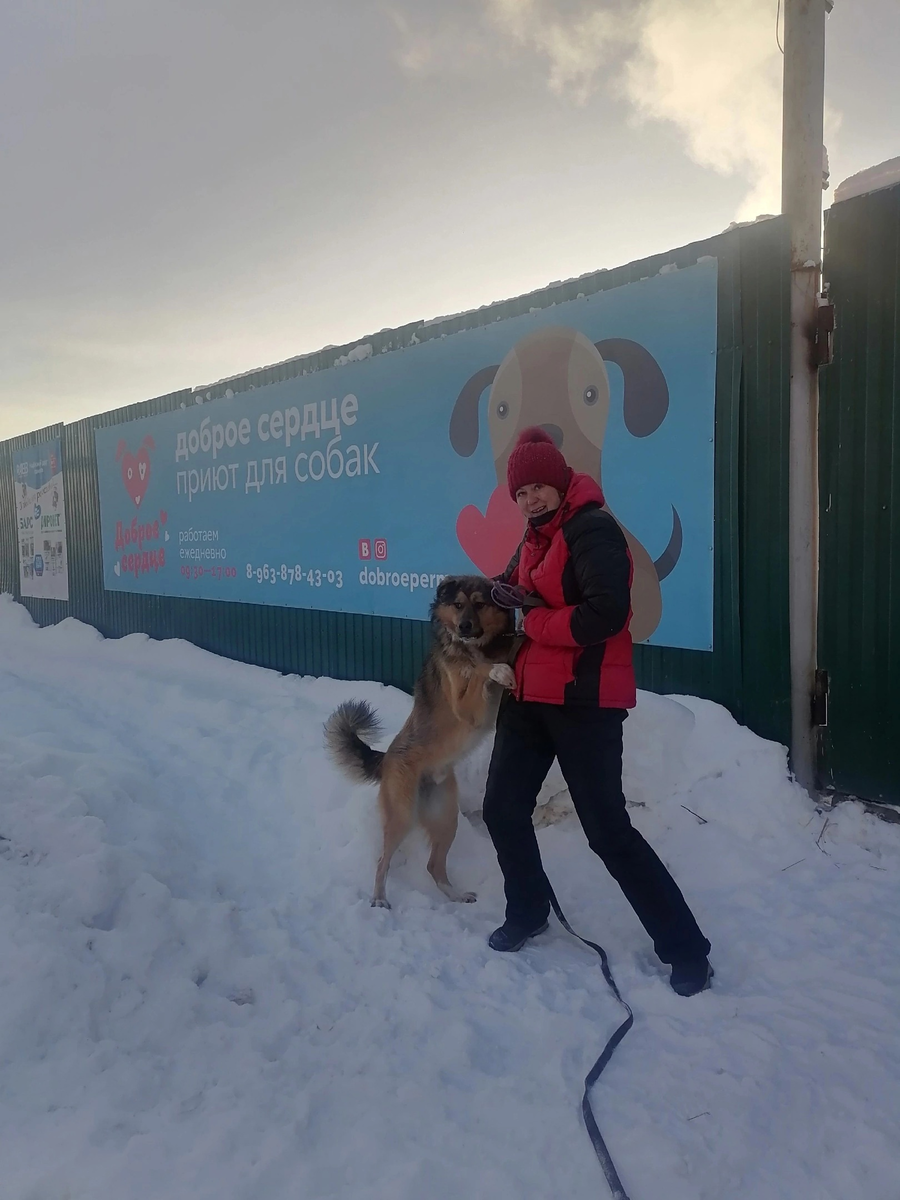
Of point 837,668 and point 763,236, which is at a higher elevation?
point 763,236

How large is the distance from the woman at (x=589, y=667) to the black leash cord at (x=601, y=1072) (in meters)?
0.21

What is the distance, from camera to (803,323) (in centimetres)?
393

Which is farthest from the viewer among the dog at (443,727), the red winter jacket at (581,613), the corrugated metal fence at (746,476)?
the corrugated metal fence at (746,476)

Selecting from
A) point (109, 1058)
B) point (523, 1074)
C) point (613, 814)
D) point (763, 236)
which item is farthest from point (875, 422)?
point (109, 1058)

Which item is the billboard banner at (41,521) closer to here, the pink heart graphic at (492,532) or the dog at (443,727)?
the pink heart graphic at (492,532)

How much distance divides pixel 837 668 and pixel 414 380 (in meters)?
3.79

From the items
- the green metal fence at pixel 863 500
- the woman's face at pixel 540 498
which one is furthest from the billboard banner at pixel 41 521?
the green metal fence at pixel 863 500

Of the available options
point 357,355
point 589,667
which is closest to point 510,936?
point 589,667

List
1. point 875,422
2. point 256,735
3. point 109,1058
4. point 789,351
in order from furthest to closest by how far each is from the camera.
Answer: point 256,735 → point 789,351 → point 875,422 → point 109,1058

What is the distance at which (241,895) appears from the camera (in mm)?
3387

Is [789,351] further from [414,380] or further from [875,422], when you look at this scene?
[414,380]

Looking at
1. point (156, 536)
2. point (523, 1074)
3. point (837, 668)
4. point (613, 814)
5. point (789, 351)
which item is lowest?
point (523, 1074)

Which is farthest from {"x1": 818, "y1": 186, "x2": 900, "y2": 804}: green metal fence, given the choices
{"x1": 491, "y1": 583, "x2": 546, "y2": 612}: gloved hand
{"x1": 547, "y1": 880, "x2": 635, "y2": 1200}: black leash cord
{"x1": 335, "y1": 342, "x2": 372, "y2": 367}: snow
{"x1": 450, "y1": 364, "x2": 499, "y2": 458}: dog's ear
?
{"x1": 335, "y1": 342, "x2": 372, "y2": 367}: snow

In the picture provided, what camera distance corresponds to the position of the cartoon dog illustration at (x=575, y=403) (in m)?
4.56
